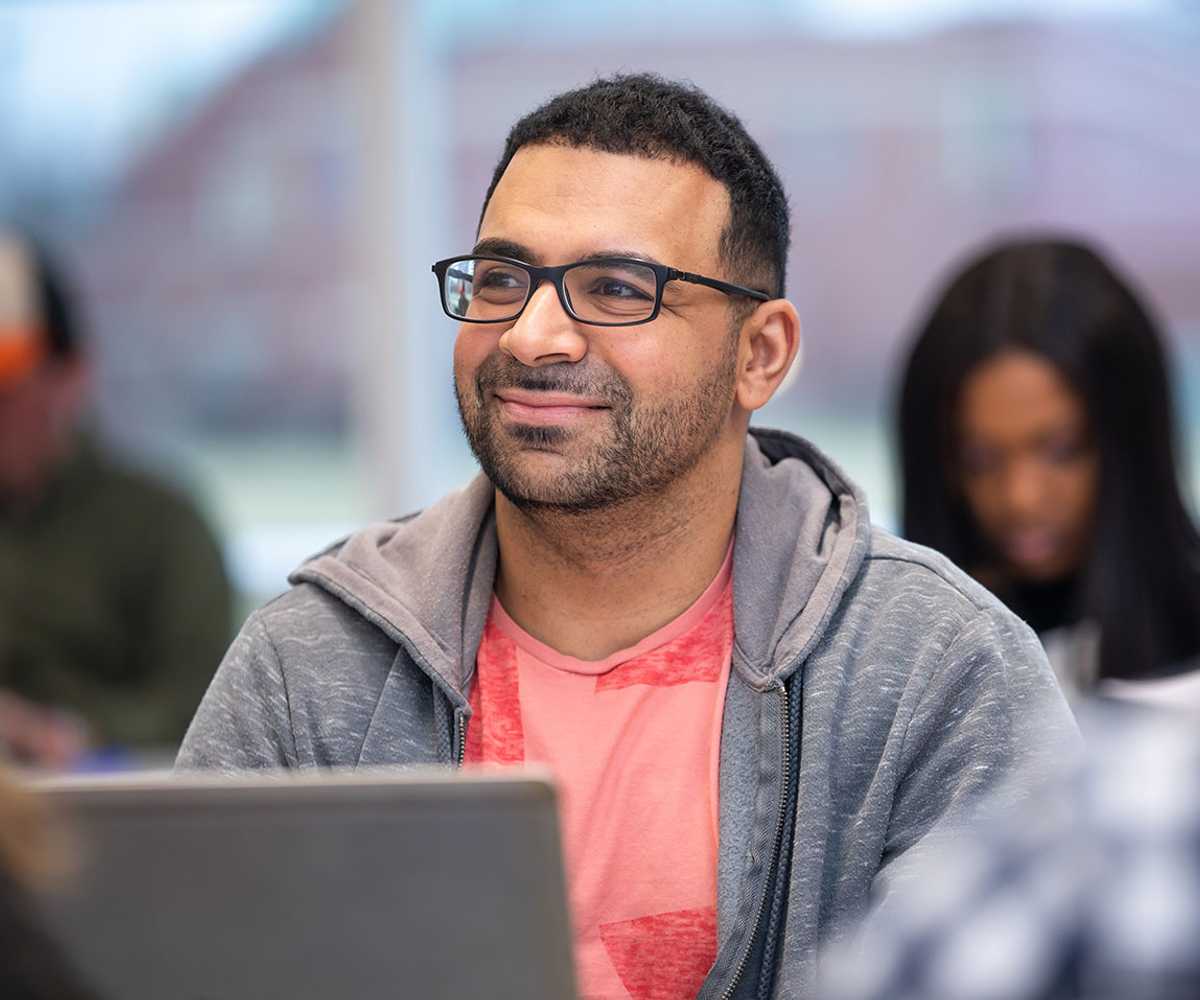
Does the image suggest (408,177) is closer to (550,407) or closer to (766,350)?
(766,350)

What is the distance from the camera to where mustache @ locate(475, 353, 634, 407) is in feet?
4.42

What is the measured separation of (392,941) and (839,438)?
9.92 feet

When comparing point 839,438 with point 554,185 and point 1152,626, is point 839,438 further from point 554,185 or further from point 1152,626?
point 554,185

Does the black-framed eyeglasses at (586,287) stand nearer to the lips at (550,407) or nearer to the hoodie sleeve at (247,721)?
the lips at (550,407)

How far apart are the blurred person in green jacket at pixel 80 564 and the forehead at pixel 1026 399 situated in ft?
4.51

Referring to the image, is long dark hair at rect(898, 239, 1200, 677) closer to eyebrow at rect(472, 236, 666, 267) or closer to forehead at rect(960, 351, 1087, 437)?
forehead at rect(960, 351, 1087, 437)

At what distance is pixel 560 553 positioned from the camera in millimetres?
1439

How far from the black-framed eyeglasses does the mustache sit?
0.13 ft

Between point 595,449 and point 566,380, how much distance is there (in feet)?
0.20

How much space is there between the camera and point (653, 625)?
1.45 meters

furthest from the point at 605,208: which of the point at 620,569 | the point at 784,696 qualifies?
the point at 784,696

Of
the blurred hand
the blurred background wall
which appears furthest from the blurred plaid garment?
the blurred background wall

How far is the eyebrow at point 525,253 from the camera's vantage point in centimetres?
134

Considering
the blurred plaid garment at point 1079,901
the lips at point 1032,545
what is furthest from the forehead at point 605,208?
the lips at point 1032,545
